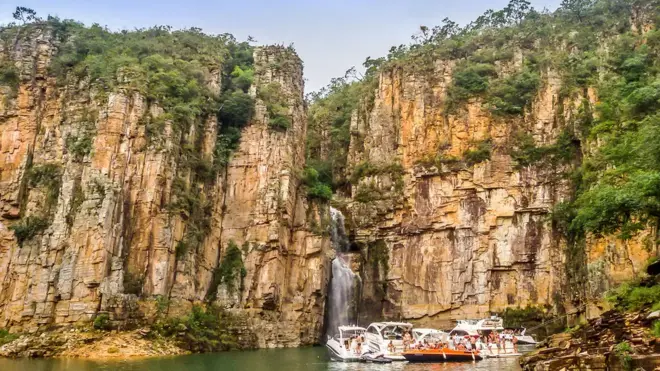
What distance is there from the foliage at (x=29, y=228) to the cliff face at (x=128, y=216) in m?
0.10

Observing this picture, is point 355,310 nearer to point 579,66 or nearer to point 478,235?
point 478,235

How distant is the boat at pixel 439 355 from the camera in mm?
32281

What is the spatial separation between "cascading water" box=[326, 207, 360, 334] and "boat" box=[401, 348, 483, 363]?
55.8 feet

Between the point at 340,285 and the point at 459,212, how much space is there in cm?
1187

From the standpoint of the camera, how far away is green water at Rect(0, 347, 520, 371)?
2841cm

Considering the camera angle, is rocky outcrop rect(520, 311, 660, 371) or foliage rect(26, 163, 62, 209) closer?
rocky outcrop rect(520, 311, 660, 371)

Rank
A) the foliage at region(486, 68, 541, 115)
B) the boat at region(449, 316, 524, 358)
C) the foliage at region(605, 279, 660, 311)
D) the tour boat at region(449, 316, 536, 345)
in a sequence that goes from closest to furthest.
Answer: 1. the foliage at region(605, 279, 660, 311)
2. the boat at region(449, 316, 524, 358)
3. the tour boat at region(449, 316, 536, 345)
4. the foliage at region(486, 68, 541, 115)

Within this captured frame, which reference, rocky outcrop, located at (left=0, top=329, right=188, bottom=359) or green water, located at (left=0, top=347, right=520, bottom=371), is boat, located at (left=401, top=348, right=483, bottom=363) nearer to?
green water, located at (left=0, top=347, right=520, bottom=371)

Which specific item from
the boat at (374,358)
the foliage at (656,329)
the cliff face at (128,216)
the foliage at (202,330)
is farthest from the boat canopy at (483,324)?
the foliage at (656,329)

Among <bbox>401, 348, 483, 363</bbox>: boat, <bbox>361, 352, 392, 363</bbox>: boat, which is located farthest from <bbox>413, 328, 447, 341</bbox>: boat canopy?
<bbox>361, 352, 392, 363</bbox>: boat

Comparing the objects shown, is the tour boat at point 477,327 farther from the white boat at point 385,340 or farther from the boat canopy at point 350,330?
the boat canopy at point 350,330

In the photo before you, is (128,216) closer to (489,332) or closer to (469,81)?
(489,332)

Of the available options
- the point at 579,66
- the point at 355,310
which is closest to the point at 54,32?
the point at 355,310

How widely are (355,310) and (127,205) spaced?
20.7m
